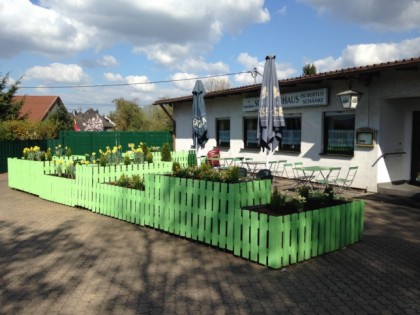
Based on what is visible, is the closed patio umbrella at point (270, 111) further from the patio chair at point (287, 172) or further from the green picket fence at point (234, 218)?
the patio chair at point (287, 172)

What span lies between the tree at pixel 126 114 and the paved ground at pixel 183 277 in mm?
42348

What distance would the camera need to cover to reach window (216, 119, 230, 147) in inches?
605

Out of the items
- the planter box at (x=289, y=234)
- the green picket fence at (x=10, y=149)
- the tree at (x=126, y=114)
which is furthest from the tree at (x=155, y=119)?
the planter box at (x=289, y=234)

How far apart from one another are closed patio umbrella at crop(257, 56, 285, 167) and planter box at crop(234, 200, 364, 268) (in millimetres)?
3551

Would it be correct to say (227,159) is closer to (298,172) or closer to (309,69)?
(298,172)

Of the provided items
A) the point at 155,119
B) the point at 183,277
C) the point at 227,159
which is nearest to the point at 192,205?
the point at 183,277

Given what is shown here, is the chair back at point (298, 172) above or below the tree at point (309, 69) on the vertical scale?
below

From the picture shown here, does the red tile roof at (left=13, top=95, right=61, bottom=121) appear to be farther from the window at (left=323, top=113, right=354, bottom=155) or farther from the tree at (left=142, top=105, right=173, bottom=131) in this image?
the window at (left=323, top=113, right=354, bottom=155)

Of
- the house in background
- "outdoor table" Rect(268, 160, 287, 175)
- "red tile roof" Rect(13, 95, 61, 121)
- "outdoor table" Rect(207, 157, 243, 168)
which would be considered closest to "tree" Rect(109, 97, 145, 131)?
the house in background

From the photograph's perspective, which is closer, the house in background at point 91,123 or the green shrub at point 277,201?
the green shrub at point 277,201

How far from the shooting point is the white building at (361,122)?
9.33 metres

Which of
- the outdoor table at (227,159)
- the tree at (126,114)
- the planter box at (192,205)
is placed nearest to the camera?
the planter box at (192,205)

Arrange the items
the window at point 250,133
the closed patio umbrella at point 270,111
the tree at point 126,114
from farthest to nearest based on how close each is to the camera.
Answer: the tree at point 126,114
the window at point 250,133
the closed patio umbrella at point 270,111

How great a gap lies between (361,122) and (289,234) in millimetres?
6212
